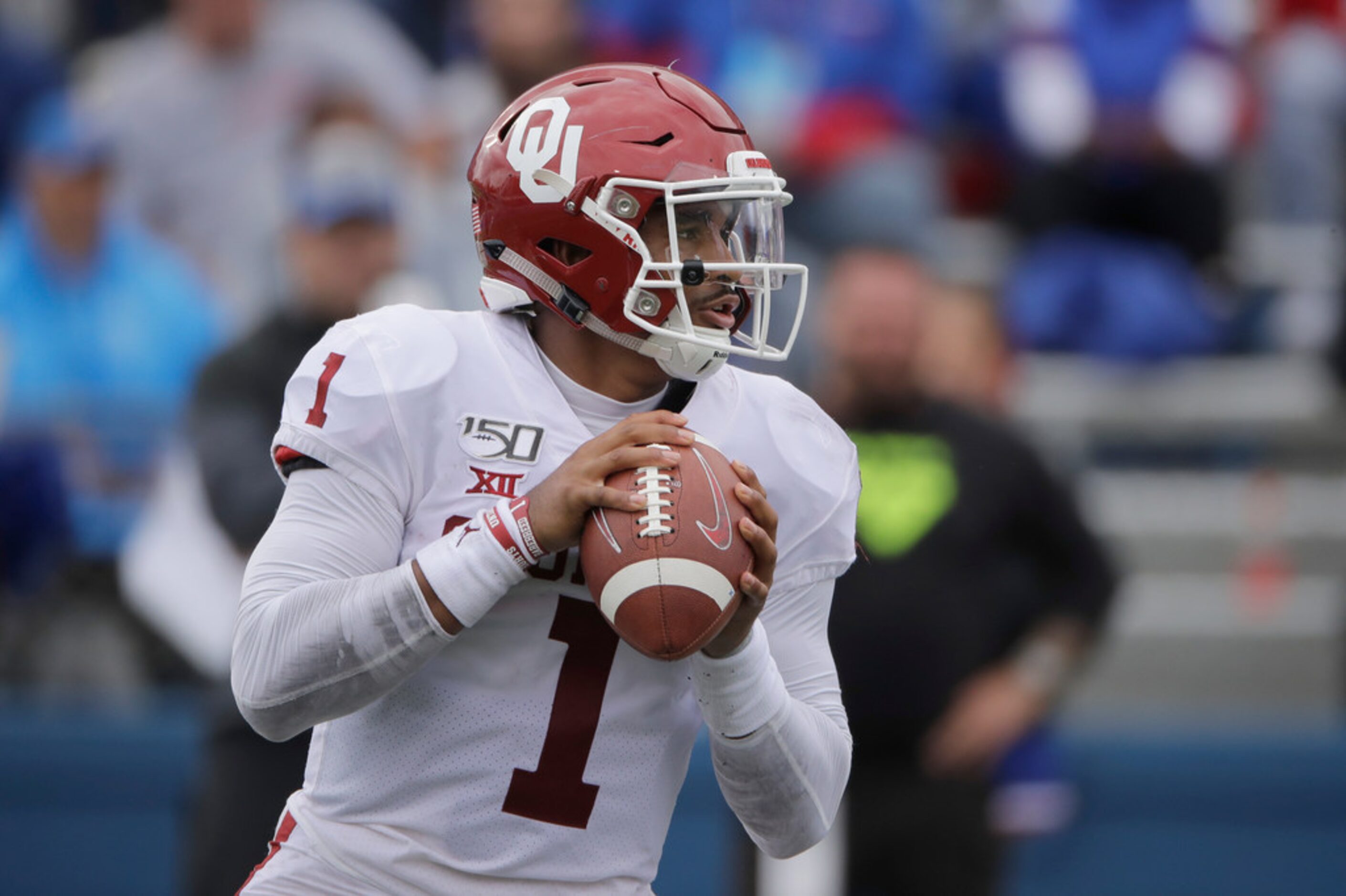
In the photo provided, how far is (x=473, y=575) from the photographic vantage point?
225cm

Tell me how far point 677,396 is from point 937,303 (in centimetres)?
318

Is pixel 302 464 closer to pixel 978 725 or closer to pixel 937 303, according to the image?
pixel 978 725

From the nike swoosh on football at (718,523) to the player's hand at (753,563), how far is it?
0.02m

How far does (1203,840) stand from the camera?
5.62 meters

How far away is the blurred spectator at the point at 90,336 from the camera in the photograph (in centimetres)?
564

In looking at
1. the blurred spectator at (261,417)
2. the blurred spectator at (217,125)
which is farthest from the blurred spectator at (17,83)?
the blurred spectator at (261,417)

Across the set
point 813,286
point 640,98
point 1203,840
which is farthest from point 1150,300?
point 640,98

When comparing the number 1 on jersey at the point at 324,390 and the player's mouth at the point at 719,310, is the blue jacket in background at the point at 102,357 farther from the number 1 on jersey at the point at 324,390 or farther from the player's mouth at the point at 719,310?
the player's mouth at the point at 719,310

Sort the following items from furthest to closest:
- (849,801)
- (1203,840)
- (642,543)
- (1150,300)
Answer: (1150,300) < (1203,840) < (849,801) < (642,543)

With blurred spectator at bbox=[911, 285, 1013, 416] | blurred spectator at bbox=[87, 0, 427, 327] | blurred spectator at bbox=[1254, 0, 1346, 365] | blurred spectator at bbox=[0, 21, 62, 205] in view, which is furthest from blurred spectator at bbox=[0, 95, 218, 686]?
blurred spectator at bbox=[1254, 0, 1346, 365]

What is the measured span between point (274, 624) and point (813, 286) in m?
4.26

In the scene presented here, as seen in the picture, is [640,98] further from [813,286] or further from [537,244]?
[813,286]

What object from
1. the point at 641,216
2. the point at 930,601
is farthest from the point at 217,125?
the point at 641,216

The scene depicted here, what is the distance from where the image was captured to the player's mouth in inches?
97.0
